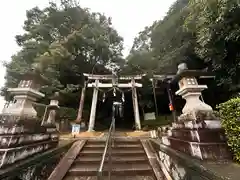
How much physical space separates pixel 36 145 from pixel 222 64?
314 inches

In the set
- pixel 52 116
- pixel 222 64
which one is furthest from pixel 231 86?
pixel 52 116

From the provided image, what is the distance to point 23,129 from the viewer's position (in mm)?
3025

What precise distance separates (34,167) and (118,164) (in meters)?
1.92

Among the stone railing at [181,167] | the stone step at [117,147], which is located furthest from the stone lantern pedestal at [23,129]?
the stone railing at [181,167]

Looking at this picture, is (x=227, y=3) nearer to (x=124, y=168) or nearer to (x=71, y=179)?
(x=124, y=168)

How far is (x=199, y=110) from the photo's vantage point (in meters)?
2.87

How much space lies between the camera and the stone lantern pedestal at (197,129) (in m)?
2.51

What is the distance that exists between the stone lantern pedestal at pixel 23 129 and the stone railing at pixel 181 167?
305 cm

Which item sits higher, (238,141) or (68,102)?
(68,102)

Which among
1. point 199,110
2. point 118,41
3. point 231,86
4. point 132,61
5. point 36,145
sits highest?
point 118,41

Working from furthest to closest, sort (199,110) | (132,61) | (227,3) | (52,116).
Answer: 1. (132,61)
2. (52,116)
3. (227,3)
4. (199,110)

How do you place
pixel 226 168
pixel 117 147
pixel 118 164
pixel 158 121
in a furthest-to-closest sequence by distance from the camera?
pixel 158 121, pixel 117 147, pixel 118 164, pixel 226 168

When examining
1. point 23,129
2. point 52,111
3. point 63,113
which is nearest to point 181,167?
point 23,129

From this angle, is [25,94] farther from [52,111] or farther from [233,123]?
[233,123]
